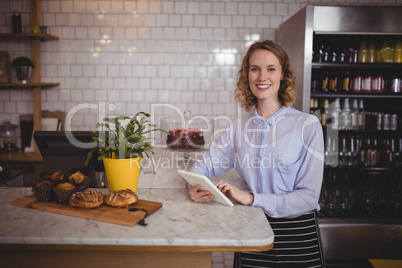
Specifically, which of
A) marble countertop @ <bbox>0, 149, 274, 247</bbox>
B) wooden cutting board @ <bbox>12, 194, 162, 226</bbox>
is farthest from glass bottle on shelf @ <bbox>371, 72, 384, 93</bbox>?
wooden cutting board @ <bbox>12, 194, 162, 226</bbox>

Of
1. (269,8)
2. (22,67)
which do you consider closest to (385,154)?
(269,8)

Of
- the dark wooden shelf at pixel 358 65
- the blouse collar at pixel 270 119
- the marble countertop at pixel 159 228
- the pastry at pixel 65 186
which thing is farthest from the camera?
the dark wooden shelf at pixel 358 65

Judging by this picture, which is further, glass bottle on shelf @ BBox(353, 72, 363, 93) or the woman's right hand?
glass bottle on shelf @ BBox(353, 72, 363, 93)

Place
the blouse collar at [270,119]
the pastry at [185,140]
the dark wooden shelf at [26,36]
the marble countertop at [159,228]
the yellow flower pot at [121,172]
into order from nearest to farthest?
the marble countertop at [159,228] < the yellow flower pot at [121,172] < the blouse collar at [270,119] < the pastry at [185,140] < the dark wooden shelf at [26,36]

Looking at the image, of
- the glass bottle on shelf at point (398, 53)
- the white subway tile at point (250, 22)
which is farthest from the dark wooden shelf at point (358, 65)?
the white subway tile at point (250, 22)

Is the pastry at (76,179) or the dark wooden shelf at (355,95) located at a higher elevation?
the dark wooden shelf at (355,95)

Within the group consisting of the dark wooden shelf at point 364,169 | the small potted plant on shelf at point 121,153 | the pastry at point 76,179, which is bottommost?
the dark wooden shelf at point 364,169

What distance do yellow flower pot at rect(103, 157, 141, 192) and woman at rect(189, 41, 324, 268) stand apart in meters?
0.31

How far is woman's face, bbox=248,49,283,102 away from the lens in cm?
202

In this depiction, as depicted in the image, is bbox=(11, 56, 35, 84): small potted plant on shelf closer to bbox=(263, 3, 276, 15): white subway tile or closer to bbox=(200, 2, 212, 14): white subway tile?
bbox=(200, 2, 212, 14): white subway tile

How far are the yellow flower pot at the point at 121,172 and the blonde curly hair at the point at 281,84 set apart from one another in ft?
2.83

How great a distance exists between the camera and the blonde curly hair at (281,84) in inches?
80.5

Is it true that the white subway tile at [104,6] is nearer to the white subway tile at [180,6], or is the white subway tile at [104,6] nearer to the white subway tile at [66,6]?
the white subway tile at [66,6]

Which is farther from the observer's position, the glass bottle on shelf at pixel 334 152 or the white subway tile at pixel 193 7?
the white subway tile at pixel 193 7
